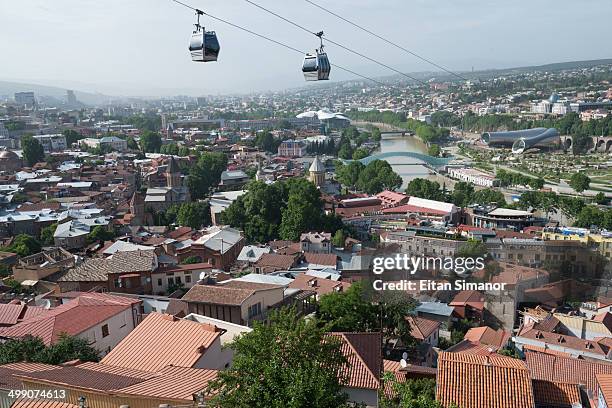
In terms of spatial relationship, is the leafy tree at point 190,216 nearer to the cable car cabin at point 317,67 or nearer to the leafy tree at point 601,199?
the cable car cabin at point 317,67

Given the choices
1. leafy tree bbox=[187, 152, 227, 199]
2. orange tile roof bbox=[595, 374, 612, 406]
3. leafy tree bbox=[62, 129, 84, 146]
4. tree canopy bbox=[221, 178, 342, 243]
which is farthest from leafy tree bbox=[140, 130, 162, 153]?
orange tile roof bbox=[595, 374, 612, 406]

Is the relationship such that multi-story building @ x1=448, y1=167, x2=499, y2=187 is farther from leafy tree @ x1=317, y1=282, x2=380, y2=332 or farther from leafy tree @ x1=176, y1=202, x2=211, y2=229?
leafy tree @ x1=317, y1=282, x2=380, y2=332

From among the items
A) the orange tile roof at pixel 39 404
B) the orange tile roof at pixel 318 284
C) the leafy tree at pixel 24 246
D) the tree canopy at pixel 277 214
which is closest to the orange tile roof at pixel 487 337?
the orange tile roof at pixel 318 284

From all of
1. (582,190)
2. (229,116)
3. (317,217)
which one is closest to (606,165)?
(582,190)

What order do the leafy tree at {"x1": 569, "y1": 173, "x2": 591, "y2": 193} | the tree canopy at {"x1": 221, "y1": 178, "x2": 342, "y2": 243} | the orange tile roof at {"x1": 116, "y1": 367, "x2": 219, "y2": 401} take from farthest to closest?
the leafy tree at {"x1": 569, "y1": 173, "x2": 591, "y2": 193} < the tree canopy at {"x1": 221, "y1": 178, "x2": 342, "y2": 243} < the orange tile roof at {"x1": 116, "y1": 367, "x2": 219, "y2": 401}

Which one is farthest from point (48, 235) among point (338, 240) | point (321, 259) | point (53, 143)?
point (53, 143)

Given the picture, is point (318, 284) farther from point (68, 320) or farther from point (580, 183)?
point (580, 183)

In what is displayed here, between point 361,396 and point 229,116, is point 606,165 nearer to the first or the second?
point 361,396
